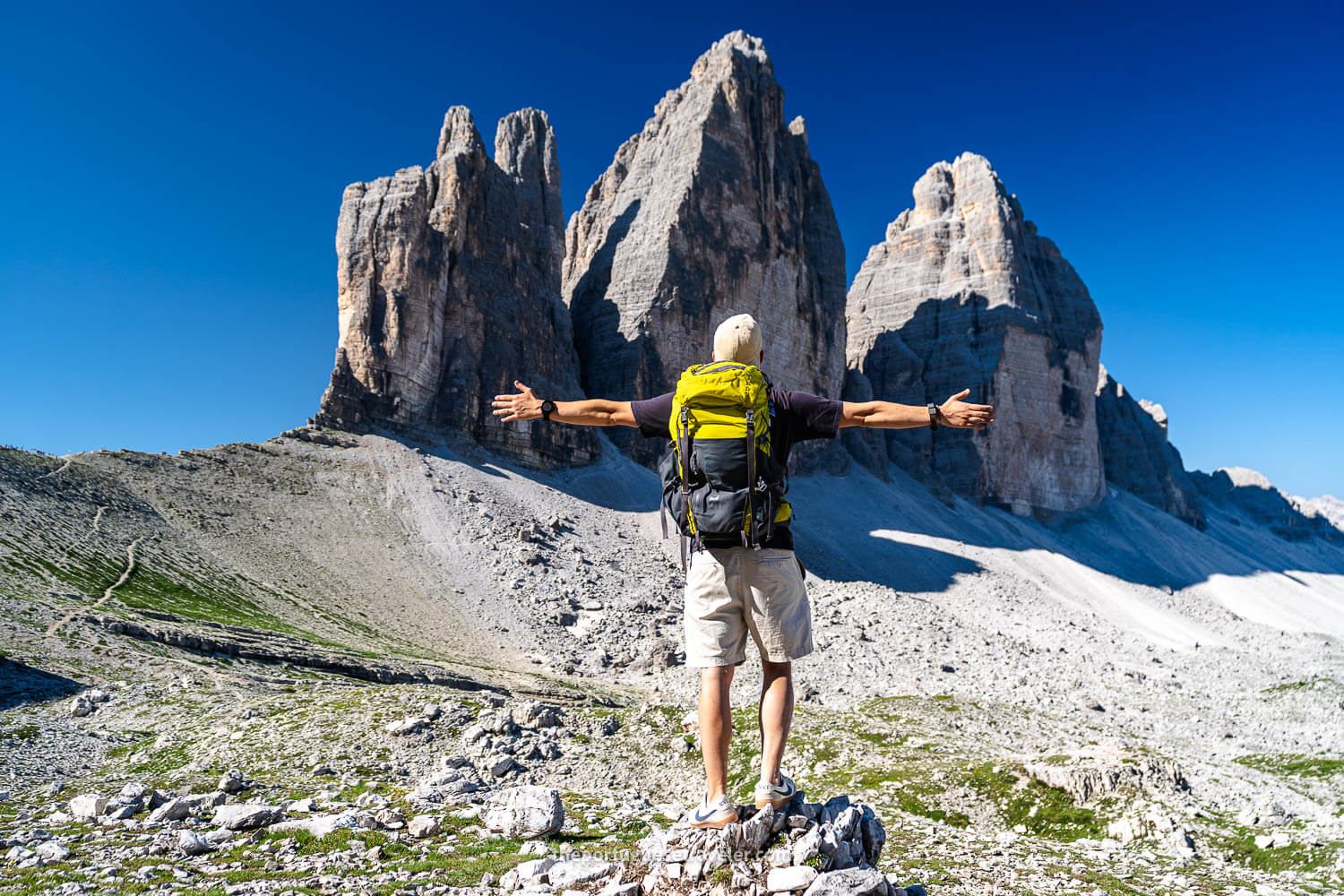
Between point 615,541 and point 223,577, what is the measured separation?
23254 millimetres

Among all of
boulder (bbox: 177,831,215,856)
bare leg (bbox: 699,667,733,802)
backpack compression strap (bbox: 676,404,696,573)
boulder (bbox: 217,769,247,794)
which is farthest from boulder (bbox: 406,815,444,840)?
backpack compression strap (bbox: 676,404,696,573)

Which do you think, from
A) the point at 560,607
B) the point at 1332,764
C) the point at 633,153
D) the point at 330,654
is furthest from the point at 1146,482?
the point at 330,654

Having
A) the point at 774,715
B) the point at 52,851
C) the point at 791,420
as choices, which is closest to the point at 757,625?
the point at 774,715

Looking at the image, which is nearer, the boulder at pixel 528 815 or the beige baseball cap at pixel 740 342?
the beige baseball cap at pixel 740 342

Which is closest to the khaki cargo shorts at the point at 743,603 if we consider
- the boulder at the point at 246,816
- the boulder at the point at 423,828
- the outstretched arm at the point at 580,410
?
the outstretched arm at the point at 580,410

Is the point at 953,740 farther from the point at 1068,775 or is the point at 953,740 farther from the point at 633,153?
the point at 633,153

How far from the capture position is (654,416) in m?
6.14

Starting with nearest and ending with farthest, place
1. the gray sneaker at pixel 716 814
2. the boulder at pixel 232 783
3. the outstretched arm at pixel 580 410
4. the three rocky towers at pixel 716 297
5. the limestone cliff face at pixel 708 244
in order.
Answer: the gray sneaker at pixel 716 814 → the outstretched arm at pixel 580 410 → the boulder at pixel 232 783 → the three rocky towers at pixel 716 297 → the limestone cliff face at pixel 708 244

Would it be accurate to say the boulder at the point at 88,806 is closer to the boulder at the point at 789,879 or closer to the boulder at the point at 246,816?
the boulder at the point at 246,816

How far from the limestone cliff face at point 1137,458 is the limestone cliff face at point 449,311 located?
3526 inches

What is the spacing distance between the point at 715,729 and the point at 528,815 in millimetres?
2745

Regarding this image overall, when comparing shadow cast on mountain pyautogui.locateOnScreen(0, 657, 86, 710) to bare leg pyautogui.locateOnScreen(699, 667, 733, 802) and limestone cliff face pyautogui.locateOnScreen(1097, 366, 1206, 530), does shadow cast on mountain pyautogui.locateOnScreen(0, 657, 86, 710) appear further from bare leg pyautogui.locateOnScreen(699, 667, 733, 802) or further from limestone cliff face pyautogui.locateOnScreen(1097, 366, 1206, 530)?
limestone cliff face pyautogui.locateOnScreen(1097, 366, 1206, 530)

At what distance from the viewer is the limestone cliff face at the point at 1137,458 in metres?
119

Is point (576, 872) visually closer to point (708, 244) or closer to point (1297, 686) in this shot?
point (1297, 686)
